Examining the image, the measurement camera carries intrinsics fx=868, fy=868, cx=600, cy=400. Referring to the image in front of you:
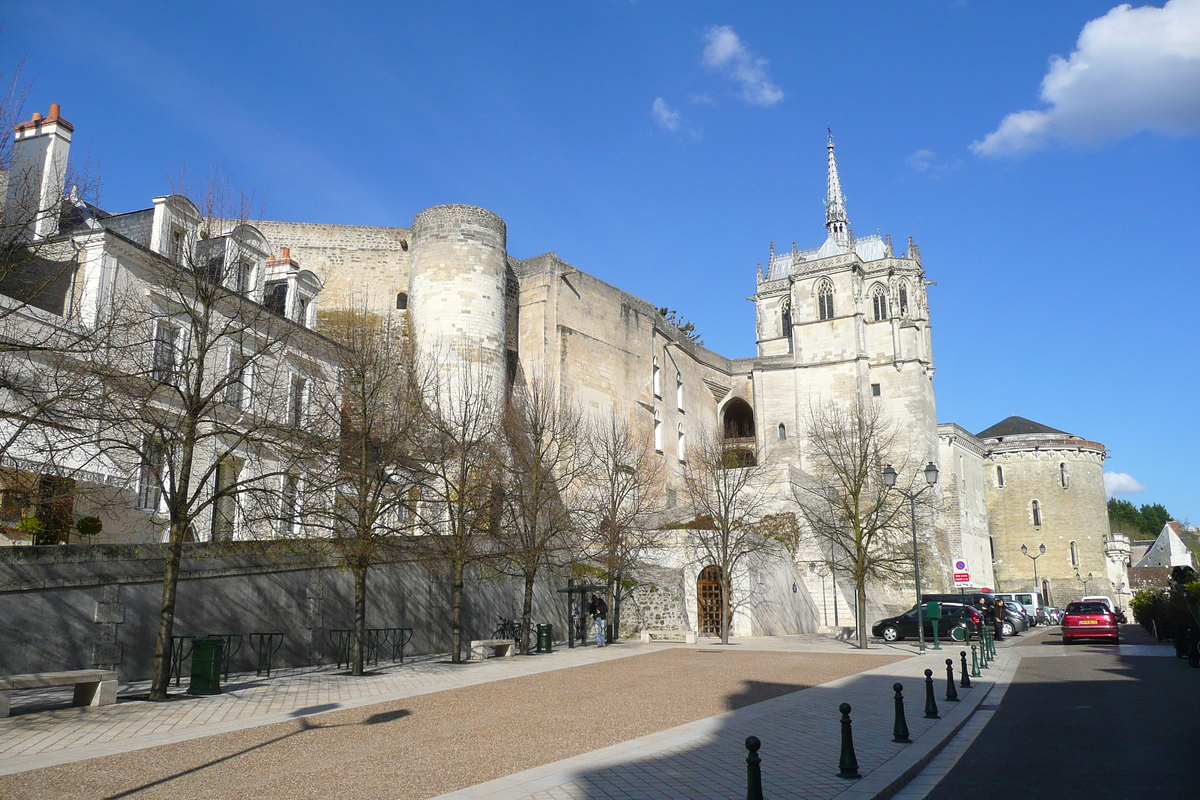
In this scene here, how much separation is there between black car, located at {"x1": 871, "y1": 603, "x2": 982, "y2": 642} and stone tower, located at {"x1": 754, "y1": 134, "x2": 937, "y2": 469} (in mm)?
27034

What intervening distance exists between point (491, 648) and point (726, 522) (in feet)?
29.5

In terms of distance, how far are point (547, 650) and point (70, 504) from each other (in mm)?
10477

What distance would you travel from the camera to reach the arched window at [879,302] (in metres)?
56.1

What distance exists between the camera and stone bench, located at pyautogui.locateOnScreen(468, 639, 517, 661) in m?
18.9

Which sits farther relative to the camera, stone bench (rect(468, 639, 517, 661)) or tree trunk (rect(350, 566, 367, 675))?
stone bench (rect(468, 639, 517, 661))

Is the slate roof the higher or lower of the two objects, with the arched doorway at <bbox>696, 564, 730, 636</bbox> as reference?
higher

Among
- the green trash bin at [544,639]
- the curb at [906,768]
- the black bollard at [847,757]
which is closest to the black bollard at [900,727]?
the curb at [906,768]

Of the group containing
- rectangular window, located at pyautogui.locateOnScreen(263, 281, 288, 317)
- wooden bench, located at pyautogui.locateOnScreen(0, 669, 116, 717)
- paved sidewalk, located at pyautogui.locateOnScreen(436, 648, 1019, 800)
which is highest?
rectangular window, located at pyautogui.locateOnScreen(263, 281, 288, 317)

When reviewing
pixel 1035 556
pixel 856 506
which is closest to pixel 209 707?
pixel 856 506

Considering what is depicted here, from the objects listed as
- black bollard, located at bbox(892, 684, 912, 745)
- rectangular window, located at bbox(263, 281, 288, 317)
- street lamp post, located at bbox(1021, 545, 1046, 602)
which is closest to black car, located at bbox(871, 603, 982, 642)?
black bollard, located at bbox(892, 684, 912, 745)

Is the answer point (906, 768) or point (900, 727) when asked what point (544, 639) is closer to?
point (900, 727)

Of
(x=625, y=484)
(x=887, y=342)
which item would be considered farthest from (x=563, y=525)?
(x=887, y=342)

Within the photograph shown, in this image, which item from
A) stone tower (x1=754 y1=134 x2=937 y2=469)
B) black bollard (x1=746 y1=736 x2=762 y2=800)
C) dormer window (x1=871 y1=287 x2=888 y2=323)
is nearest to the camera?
black bollard (x1=746 y1=736 x2=762 y2=800)

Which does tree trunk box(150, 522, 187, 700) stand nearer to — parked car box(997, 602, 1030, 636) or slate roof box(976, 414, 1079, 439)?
parked car box(997, 602, 1030, 636)
